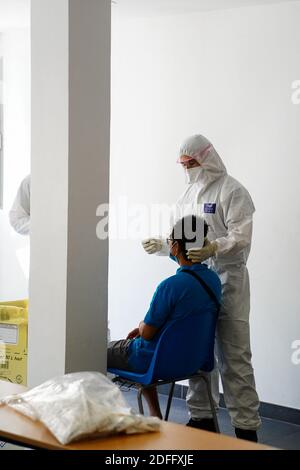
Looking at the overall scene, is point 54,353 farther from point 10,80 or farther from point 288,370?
point 10,80

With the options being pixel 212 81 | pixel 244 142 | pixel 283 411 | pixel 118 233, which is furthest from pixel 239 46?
pixel 283 411

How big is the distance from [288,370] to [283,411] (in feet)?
0.84

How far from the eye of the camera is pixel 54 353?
2.91m

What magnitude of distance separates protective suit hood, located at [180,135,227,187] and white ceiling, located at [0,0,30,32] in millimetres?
1506

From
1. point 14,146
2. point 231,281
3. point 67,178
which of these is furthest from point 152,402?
point 14,146

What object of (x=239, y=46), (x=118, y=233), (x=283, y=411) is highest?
Result: (x=239, y=46)

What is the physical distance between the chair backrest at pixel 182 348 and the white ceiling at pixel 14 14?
2.33 m

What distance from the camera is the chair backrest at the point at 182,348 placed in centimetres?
293

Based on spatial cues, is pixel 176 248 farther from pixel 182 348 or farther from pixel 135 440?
pixel 135 440

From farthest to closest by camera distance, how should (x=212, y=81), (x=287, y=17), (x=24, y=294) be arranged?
(x=24, y=294)
(x=212, y=81)
(x=287, y=17)

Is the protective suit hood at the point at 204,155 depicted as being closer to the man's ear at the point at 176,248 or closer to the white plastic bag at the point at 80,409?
the man's ear at the point at 176,248

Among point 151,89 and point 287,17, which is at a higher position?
point 287,17

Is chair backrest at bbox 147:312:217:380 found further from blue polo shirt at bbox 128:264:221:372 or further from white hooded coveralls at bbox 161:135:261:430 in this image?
white hooded coveralls at bbox 161:135:261:430

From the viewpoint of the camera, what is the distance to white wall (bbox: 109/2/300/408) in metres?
3.95
